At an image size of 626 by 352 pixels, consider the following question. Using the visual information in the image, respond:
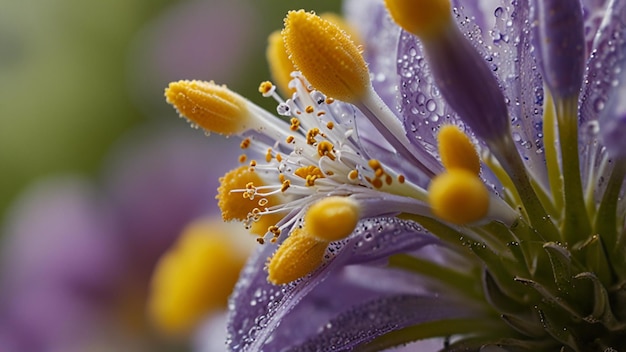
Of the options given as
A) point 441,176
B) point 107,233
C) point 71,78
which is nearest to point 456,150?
point 441,176

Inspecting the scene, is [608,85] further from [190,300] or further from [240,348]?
[190,300]

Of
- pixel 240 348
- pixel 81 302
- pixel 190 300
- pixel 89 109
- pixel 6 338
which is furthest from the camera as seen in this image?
pixel 89 109

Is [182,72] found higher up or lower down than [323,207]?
higher up

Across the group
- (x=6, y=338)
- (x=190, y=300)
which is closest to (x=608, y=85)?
(x=190, y=300)

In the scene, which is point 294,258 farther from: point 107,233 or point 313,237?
point 107,233

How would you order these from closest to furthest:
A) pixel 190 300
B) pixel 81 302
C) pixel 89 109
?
1. pixel 190 300
2. pixel 81 302
3. pixel 89 109

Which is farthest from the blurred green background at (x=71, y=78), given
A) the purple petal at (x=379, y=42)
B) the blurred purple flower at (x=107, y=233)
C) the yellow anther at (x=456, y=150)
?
the yellow anther at (x=456, y=150)

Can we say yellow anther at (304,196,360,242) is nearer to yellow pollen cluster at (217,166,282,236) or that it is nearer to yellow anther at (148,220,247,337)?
yellow pollen cluster at (217,166,282,236)

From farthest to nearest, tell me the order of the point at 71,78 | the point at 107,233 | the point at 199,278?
the point at 71,78 < the point at 107,233 < the point at 199,278
